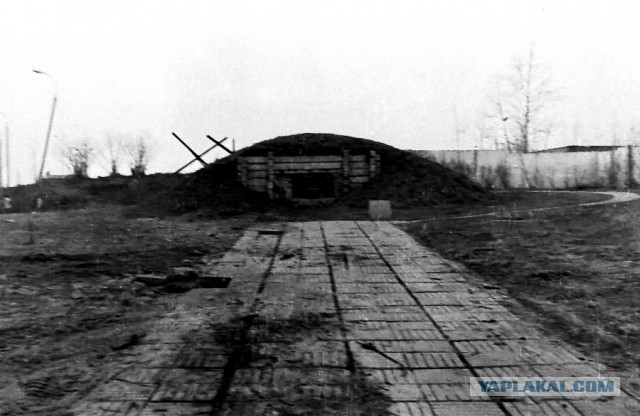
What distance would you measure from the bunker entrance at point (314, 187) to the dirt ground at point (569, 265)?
7.43 meters

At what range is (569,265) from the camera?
7852 mm

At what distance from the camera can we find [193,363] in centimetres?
431

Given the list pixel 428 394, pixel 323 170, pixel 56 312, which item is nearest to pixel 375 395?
pixel 428 394

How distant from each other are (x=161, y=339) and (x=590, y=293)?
500cm

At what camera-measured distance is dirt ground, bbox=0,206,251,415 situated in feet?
13.0

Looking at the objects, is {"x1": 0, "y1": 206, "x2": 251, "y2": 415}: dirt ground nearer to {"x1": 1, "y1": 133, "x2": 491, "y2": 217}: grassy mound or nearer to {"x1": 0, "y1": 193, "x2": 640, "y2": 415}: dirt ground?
{"x1": 0, "y1": 193, "x2": 640, "y2": 415}: dirt ground

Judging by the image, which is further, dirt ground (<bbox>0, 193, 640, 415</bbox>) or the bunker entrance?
the bunker entrance

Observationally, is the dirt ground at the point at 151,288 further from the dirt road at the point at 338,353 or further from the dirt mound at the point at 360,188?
the dirt mound at the point at 360,188

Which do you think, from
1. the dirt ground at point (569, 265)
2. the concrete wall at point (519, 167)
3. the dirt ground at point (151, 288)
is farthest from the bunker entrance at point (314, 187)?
the concrete wall at point (519, 167)

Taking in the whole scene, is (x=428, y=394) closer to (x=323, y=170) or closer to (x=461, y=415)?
(x=461, y=415)

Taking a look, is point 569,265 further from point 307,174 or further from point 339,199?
point 307,174

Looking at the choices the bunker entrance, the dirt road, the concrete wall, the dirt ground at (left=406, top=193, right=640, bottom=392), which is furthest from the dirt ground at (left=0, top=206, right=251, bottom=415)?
the concrete wall

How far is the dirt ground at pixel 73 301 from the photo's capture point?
3.96 metres

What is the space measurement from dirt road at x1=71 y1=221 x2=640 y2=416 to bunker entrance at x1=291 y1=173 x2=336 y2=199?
1245cm
